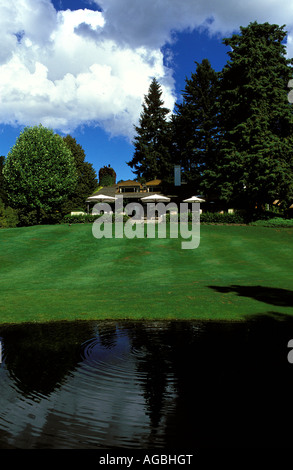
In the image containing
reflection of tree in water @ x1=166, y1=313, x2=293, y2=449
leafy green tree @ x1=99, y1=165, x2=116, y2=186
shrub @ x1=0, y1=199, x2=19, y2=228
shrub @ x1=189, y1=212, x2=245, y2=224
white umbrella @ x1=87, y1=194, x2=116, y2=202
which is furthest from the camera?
leafy green tree @ x1=99, y1=165, x2=116, y2=186

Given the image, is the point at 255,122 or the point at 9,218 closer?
the point at 255,122

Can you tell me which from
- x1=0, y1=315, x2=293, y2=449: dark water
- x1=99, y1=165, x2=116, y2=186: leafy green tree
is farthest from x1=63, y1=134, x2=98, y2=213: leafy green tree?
x1=0, y1=315, x2=293, y2=449: dark water

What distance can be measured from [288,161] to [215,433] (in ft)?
156

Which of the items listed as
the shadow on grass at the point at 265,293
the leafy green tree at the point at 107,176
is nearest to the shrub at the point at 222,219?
the shadow on grass at the point at 265,293

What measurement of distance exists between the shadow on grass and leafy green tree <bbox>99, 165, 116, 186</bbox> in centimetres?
10027

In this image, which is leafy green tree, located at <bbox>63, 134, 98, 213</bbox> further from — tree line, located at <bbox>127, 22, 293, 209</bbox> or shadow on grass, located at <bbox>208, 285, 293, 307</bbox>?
shadow on grass, located at <bbox>208, 285, 293, 307</bbox>

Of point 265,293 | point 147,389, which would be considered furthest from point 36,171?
point 147,389

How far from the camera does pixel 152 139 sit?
84625mm

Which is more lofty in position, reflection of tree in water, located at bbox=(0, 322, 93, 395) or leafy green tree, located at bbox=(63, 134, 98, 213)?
leafy green tree, located at bbox=(63, 134, 98, 213)

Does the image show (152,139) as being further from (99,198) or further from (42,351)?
(42,351)

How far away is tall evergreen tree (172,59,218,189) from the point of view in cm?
6612

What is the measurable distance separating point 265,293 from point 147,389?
10236 mm

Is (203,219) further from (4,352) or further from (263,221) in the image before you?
(4,352)

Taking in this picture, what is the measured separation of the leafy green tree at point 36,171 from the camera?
50.6 metres
